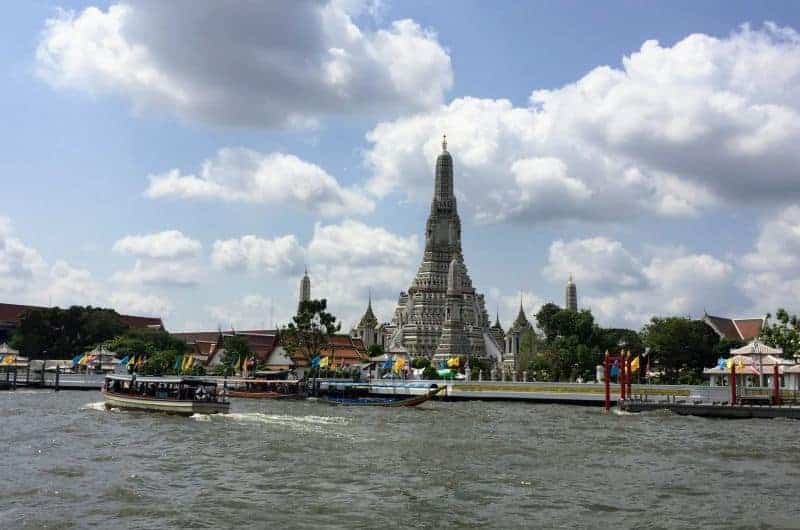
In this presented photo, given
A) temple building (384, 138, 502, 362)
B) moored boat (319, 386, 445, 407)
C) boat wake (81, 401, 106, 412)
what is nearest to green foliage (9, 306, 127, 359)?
temple building (384, 138, 502, 362)

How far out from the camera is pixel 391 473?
26.1 metres

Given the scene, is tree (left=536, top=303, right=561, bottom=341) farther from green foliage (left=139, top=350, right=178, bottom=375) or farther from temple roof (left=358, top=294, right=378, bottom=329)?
temple roof (left=358, top=294, right=378, bottom=329)

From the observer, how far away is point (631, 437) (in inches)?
1457

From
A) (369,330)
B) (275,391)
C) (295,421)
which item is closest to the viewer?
(295,421)

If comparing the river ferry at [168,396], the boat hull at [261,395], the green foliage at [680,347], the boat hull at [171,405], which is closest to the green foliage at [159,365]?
the boat hull at [261,395]

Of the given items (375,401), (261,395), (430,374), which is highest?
(430,374)

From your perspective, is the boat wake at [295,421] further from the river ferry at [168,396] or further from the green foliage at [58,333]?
the green foliage at [58,333]

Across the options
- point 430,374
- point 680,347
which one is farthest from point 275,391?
point 680,347

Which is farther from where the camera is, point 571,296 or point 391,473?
point 571,296

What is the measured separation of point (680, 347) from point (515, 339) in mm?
53022

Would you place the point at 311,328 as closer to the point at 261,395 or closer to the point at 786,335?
the point at 261,395

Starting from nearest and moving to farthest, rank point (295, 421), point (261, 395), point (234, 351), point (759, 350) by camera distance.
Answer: point (295, 421), point (759, 350), point (261, 395), point (234, 351)

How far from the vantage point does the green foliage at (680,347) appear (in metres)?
79.5

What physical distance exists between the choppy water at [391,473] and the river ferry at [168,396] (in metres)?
1.76
